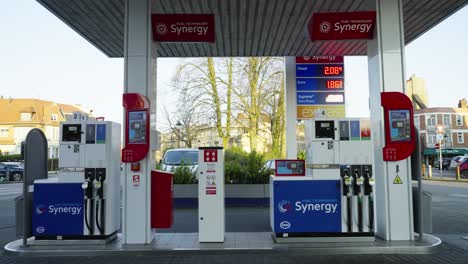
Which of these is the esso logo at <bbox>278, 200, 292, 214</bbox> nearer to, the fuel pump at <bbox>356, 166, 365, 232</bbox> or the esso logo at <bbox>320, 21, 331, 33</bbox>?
the fuel pump at <bbox>356, 166, 365, 232</bbox>

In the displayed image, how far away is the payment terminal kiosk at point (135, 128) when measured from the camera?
730 centimetres

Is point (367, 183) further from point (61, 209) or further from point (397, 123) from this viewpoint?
point (61, 209)

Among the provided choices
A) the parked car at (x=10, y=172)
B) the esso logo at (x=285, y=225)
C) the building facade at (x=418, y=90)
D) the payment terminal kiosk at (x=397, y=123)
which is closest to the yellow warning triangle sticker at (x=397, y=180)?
the payment terminal kiosk at (x=397, y=123)

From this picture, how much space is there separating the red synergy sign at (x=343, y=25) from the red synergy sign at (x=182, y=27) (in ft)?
6.83

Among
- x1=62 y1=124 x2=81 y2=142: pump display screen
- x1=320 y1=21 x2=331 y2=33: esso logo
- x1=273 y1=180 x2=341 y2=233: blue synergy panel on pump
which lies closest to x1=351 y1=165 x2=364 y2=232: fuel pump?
x1=273 y1=180 x2=341 y2=233: blue synergy panel on pump

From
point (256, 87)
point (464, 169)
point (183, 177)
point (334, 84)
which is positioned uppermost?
point (256, 87)

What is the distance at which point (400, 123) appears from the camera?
749cm

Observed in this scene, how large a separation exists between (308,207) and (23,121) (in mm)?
62159

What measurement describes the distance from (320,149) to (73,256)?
4.66 m

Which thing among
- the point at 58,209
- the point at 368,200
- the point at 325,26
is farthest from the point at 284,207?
the point at 58,209

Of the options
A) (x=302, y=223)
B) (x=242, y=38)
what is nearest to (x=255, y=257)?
(x=302, y=223)

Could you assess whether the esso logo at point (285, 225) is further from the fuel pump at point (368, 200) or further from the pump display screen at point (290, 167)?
the fuel pump at point (368, 200)

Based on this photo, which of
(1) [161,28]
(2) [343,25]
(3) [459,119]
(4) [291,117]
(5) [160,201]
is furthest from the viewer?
(3) [459,119]

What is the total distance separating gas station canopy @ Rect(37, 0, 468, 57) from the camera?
9211 mm
